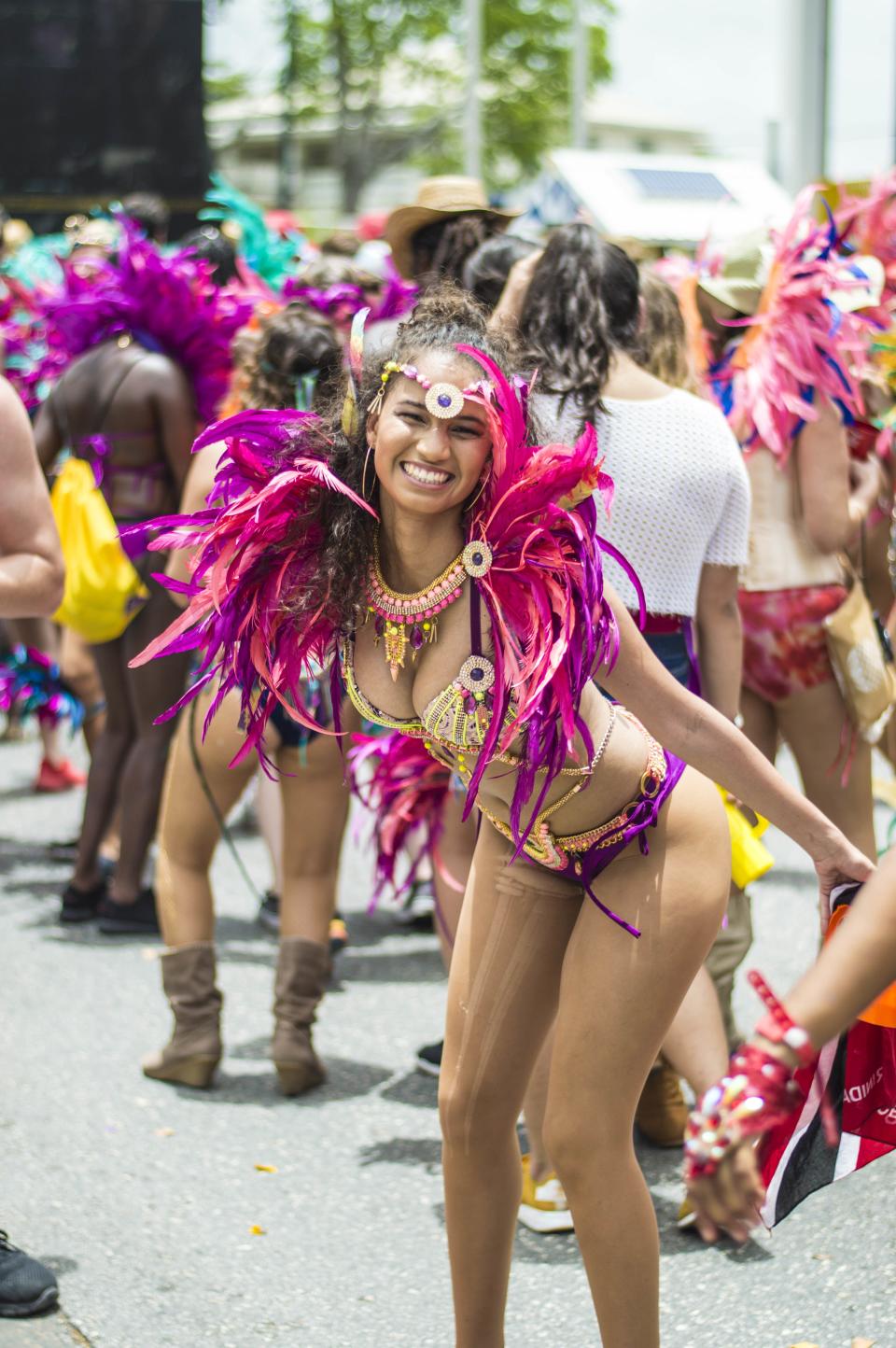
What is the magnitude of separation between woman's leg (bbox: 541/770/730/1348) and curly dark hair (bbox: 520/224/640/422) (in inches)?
43.8

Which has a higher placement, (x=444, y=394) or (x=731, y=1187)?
(x=444, y=394)

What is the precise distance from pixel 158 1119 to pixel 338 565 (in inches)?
84.0

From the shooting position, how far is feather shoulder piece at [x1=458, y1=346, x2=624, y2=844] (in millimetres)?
2287

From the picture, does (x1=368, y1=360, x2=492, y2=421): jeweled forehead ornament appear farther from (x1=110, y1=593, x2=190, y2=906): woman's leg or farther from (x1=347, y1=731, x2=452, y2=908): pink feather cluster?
(x1=110, y1=593, x2=190, y2=906): woman's leg

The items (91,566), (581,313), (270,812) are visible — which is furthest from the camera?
(91,566)

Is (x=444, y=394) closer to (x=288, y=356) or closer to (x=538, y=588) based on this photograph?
(x=538, y=588)

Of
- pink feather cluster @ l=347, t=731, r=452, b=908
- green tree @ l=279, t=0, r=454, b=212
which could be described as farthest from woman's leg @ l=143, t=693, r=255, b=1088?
green tree @ l=279, t=0, r=454, b=212

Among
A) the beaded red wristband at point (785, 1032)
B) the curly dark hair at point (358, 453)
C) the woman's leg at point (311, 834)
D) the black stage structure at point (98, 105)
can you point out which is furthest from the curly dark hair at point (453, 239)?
the black stage structure at point (98, 105)

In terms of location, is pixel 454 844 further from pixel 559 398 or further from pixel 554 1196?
pixel 559 398

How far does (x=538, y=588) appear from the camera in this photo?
230cm

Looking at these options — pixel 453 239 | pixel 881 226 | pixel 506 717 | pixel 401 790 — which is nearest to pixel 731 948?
pixel 401 790

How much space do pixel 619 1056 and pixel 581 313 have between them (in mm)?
1531

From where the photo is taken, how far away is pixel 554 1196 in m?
3.42

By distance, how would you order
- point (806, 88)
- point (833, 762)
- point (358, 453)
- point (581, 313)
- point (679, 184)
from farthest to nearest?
point (806, 88)
point (679, 184)
point (833, 762)
point (581, 313)
point (358, 453)
